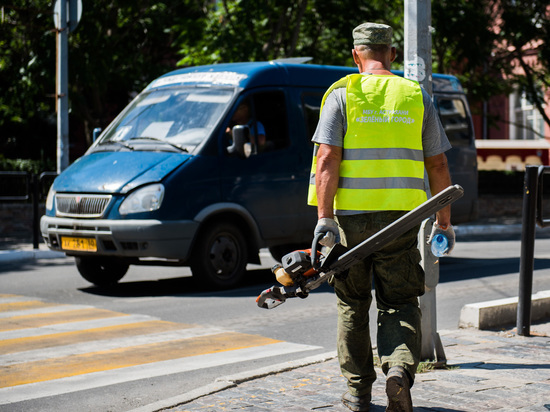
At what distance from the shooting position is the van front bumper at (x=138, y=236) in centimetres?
874

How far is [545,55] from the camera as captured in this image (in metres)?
23.0

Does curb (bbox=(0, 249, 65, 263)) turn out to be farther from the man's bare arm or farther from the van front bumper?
the man's bare arm

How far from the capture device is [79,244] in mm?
9109

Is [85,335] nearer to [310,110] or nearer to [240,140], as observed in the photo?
[240,140]

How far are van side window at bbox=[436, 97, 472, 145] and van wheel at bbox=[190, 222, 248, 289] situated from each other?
165 inches

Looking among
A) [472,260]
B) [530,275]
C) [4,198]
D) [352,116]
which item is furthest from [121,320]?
[4,198]

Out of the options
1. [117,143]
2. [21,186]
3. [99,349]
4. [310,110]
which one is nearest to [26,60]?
[21,186]

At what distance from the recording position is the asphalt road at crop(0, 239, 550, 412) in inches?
207

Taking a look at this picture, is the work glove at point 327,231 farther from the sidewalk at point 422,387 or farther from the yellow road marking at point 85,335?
the yellow road marking at point 85,335

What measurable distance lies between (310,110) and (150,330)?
4.25m

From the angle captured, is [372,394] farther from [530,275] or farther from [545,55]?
[545,55]

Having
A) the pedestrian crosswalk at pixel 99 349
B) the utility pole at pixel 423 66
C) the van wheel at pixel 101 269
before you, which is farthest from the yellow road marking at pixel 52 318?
the utility pole at pixel 423 66

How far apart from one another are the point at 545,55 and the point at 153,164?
16817 millimetres

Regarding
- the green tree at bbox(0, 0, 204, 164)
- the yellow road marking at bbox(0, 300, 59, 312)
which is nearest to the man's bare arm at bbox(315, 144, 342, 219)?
the yellow road marking at bbox(0, 300, 59, 312)
